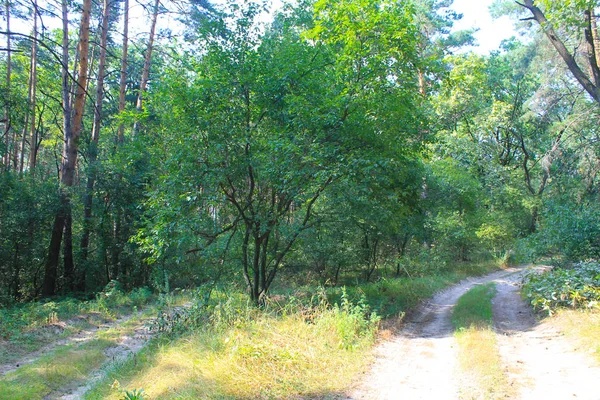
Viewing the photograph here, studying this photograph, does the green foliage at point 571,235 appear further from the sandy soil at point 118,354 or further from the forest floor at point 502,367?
the sandy soil at point 118,354

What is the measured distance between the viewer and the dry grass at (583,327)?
6355 millimetres

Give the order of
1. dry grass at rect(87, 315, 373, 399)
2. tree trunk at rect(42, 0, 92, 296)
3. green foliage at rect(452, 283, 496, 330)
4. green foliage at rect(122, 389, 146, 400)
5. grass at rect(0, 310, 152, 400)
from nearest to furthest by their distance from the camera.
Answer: green foliage at rect(122, 389, 146, 400)
dry grass at rect(87, 315, 373, 399)
grass at rect(0, 310, 152, 400)
green foliage at rect(452, 283, 496, 330)
tree trunk at rect(42, 0, 92, 296)

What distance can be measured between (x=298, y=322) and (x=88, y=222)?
11.9 m

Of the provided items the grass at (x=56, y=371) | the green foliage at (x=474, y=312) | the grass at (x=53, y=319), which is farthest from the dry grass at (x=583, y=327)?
the grass at (x=56, y=371)

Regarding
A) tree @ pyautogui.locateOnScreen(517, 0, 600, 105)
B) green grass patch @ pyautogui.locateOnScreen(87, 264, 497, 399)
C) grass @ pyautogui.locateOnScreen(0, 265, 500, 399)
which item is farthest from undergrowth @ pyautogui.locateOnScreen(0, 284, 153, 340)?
tree @ pyautogui.locateOnScreen(517, 0, 600, 105)

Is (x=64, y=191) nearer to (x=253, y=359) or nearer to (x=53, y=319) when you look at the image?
(x=53, y=319)

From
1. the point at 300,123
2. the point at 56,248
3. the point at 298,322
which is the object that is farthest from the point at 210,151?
the point at 56,248

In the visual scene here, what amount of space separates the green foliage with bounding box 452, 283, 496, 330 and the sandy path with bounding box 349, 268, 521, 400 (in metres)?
0.33

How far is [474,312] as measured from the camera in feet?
34.8

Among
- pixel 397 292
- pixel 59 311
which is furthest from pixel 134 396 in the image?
pixel 397 292

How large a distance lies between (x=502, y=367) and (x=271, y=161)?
215 inches

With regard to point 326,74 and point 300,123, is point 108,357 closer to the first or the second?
point 300,123

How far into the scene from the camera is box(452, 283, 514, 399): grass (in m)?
5.00

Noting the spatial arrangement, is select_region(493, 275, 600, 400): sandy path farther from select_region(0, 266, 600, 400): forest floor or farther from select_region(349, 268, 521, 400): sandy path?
select_region(349, 268, 521, 400): sandy path
